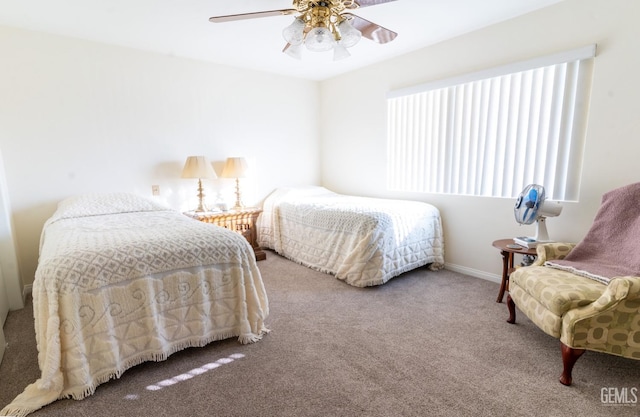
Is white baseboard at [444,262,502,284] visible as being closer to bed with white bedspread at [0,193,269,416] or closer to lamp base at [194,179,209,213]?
bed with white bedspread at [0,193,269,416]

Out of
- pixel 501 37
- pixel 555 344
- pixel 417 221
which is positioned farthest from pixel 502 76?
pixel 555 344

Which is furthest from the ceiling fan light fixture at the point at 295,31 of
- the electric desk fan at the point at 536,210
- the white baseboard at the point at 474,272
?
the white baseboard at the point at 474,272

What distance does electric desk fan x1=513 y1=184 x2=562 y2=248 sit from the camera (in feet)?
7.75

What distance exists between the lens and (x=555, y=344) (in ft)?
6.52

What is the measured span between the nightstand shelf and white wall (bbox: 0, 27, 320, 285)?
44 cm

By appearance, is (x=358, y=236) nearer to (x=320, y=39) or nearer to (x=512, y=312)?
(x=512, y=312)

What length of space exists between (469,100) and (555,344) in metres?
2.21

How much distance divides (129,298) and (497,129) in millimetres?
3195

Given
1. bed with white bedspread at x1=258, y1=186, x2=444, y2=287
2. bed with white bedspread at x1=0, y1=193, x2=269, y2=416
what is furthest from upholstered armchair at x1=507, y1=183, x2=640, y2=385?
bed with white bedspread at x1=0, y1=193, x2=269, y2=416

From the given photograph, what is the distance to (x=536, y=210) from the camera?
2363 mm

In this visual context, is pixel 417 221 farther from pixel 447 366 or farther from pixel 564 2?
pixel 564 2

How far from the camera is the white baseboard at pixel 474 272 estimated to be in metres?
3.01

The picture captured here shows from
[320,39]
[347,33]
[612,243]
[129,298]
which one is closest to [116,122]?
[129,298]

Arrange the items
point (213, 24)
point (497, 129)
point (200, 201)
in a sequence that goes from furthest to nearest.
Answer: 1. point (200, 201)
2. point (497, 129)
3. point (213, 24)
